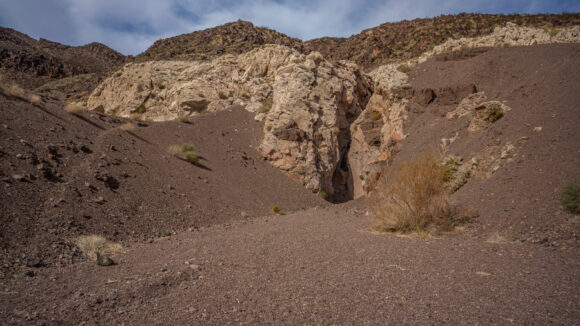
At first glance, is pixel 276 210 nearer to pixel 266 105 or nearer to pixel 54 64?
pixel 266 105

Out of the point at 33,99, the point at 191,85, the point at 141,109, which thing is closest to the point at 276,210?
the point at 33,99

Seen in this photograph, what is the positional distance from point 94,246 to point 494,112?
Result: 42.2ft

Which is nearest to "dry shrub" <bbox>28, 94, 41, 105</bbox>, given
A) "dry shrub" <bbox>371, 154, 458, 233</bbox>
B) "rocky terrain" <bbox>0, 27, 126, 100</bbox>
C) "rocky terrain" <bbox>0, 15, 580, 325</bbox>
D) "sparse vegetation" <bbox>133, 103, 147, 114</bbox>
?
"rocky terrain" <bbox>0, 15, 580, 325</bbox>

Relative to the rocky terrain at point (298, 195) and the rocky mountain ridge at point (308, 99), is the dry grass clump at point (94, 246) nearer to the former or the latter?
the rocky terrain at point (298, 195)

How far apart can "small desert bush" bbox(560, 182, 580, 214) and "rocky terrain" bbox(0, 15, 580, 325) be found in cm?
22

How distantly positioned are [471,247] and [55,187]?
9296 millimetres

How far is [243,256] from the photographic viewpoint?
176 inches

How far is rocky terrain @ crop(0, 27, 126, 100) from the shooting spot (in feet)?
98.6

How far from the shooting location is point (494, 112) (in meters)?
10.1

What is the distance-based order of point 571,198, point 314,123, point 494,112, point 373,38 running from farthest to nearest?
point 373,38
point 314,123
point 494,112
point 571,198

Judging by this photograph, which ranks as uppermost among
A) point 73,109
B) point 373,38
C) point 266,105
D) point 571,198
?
point 373,38

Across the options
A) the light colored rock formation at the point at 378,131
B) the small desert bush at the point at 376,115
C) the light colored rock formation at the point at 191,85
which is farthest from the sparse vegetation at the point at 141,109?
the small desert bush at the point at 376,115

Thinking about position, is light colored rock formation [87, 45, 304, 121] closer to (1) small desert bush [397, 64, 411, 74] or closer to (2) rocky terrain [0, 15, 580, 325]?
(2) rocky terrain [0, 15, 580, 325]

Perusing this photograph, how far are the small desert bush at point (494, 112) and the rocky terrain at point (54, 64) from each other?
31.8 m
